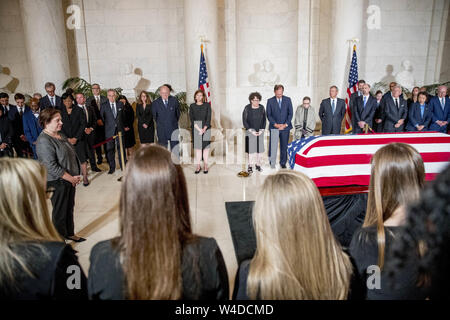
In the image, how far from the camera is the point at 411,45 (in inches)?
397

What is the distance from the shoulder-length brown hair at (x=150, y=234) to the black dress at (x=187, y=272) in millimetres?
41

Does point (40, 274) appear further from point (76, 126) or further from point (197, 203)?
point (76, 126)

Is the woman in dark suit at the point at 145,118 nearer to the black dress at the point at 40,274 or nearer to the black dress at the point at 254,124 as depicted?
the black dress at the point at 254,124

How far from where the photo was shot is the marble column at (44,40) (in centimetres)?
762

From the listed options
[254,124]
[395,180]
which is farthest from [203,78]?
[395,180]

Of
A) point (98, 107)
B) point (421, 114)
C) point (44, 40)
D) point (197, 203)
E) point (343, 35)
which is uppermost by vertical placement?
point (343, 35)

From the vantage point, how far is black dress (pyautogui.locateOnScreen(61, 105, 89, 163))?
591 cm

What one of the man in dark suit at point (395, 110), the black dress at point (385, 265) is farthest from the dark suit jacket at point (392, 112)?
the black dress at point (385, 265)

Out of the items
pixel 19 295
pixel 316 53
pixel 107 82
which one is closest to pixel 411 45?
pixel 316 53

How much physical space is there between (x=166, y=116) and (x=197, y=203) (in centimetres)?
250

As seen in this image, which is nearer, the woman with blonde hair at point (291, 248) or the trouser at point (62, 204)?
the woman with blonde hair at point (291, 248)

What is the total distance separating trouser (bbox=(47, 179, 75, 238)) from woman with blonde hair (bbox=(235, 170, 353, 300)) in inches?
121

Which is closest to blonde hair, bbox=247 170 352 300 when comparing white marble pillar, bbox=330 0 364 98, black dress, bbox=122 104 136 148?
black dress, bbox=122 104 136 148

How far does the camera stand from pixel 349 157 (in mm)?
3889
